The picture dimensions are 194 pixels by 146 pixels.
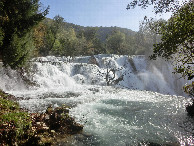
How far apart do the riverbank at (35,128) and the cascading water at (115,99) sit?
0.77m

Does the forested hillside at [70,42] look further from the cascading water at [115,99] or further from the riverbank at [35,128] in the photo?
the riverbank at [35,128]

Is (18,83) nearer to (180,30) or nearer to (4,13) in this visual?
(4,13)

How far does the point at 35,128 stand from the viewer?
6.02m

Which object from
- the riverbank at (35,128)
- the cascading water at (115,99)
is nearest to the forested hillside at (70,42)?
the cascading water at (115,99)

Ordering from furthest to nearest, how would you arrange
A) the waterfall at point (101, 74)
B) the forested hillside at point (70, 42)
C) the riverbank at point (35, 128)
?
the forested hillside at point (70, 42), the waterfall at point (101, 74), the riverbank at point (35, 128)

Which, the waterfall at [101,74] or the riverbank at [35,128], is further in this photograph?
the waterfall at [101,74]

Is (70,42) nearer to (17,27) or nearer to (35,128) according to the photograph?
(17,27)

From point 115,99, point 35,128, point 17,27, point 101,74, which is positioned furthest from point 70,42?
point 35,128

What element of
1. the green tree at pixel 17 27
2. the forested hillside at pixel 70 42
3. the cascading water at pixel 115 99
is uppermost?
the forested hillside at pixel 70 42

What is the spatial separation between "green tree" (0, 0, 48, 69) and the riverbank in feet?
27.1

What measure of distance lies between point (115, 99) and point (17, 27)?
12.3m

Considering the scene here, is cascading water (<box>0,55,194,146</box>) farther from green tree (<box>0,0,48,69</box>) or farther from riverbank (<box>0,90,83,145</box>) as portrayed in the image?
green tree (<box>0,0,48,69</box>)

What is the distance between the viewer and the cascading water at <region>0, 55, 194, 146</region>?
782 centimetres

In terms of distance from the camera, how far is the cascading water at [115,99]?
782 cm
